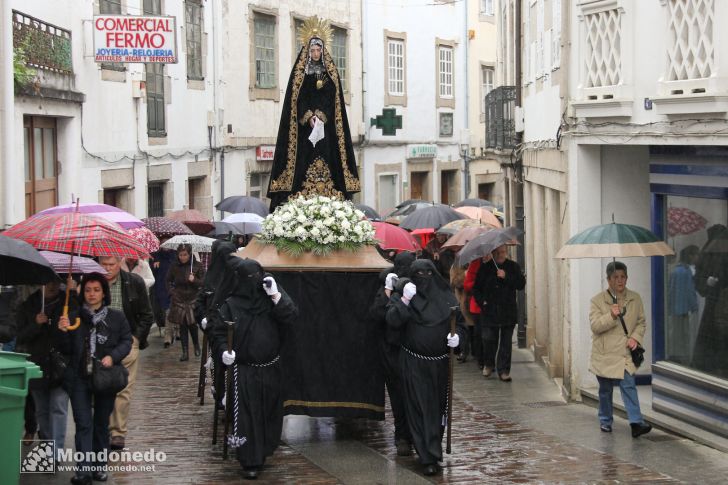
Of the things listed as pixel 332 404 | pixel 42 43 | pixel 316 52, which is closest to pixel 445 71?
pixel 42 43

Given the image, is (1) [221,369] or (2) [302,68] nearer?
(1) [221,369]

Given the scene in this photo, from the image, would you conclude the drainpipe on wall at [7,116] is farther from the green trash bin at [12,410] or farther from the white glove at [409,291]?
the green trash bin at [12,410]

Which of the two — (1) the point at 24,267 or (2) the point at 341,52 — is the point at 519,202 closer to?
(2) the point at 341,52

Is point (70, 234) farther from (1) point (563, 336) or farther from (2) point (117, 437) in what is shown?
(1) point (563, 336)

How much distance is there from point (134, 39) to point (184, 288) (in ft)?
17.3

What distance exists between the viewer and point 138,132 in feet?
78.6

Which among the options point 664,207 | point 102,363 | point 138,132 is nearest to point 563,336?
point 664,207

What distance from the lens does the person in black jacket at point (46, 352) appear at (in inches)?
396

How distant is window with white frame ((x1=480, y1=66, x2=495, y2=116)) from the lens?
41.0m

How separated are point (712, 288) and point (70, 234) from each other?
5955 mm

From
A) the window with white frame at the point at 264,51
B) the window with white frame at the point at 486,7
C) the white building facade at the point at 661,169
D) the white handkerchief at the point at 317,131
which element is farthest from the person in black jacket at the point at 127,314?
the window with white frame at the point at 486,7

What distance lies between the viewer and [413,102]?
3784cm

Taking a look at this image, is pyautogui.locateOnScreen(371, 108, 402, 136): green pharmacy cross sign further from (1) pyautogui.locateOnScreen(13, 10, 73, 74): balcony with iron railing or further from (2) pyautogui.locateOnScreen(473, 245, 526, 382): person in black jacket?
(2) pyautogui.locateOnScreen(473, 245, 526, 382): person in black jacket

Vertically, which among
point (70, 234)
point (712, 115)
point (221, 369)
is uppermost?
point (712, 115)
